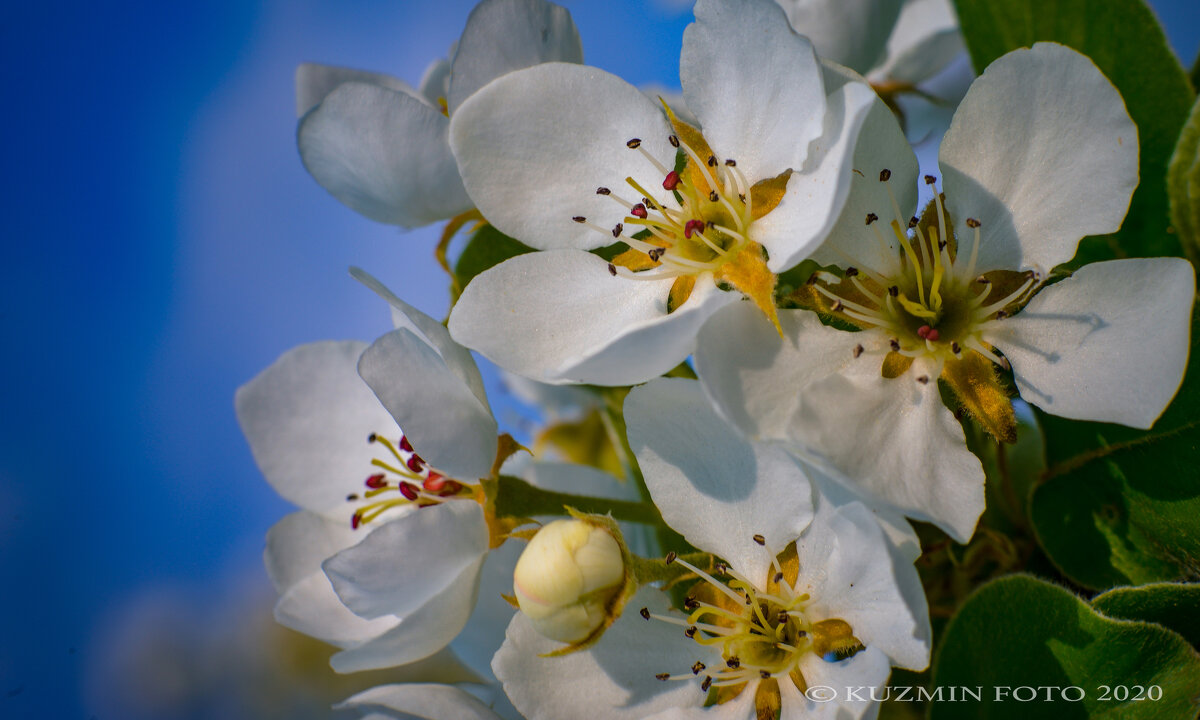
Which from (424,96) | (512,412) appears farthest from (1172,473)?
(512,412)

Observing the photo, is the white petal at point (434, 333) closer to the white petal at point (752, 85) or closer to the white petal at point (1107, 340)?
the white petal at point (752, 85)

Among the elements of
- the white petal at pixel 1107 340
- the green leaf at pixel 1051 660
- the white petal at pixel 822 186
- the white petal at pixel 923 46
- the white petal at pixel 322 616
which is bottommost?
the green leaf at pixel 1051 660

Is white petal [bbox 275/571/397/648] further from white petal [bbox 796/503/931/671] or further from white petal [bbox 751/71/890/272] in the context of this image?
white petal [bbox 751/71/890/272]

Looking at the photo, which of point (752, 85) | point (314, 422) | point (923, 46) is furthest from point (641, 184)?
point (923, 46)

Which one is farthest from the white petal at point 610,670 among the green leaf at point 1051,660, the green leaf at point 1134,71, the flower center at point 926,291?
the green leaf at point 1134,71

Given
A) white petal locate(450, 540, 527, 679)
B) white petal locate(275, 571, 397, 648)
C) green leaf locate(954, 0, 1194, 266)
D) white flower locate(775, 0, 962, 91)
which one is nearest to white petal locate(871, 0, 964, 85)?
white flower locate(775, 0, 962, 91)

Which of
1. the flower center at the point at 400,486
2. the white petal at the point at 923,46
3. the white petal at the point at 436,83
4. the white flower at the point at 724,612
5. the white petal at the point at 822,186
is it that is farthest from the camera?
the white petal at the point at 923,46
